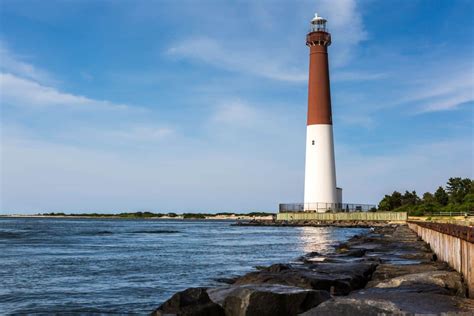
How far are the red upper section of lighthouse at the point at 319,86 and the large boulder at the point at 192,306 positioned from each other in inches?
1765

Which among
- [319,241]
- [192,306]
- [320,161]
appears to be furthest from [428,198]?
[192,306]

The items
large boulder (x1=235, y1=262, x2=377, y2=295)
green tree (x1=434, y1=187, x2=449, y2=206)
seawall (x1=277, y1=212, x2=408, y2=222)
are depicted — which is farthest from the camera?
green tree (x1=434, y1=187, x2=449, y2=206)

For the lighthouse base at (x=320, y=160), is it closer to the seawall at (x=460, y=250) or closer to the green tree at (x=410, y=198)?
the green tree at (x=410, y=198)

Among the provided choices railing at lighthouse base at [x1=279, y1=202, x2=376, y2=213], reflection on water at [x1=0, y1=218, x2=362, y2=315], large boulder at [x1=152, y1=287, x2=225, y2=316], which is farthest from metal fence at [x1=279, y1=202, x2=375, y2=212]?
large boulder at [x1=152, y1=287, x2=225, y2=316]

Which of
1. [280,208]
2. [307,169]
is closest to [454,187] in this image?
[280,208]

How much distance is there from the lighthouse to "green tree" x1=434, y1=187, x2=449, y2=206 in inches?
672

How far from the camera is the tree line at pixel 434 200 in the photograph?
2248 inches

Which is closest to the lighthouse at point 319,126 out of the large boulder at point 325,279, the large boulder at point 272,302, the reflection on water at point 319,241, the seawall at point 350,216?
the seawall at point 350,216

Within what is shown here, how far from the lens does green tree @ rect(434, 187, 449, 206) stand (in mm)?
65000

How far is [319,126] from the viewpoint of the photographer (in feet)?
174

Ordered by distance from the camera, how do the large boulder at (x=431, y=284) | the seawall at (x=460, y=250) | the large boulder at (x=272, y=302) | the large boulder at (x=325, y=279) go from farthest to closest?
the large boulder at (x=325, y=279), the seawall at (x=460, y=250), the large boulder at (x=431, y=284), the large boulder at (x=272, y=302)

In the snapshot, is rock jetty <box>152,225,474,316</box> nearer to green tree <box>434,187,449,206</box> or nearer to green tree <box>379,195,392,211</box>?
green tree <box>434,187,449,206</box>

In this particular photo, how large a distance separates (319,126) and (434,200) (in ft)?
72.4

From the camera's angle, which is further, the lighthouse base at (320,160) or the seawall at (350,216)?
the seawall at (350,216)
